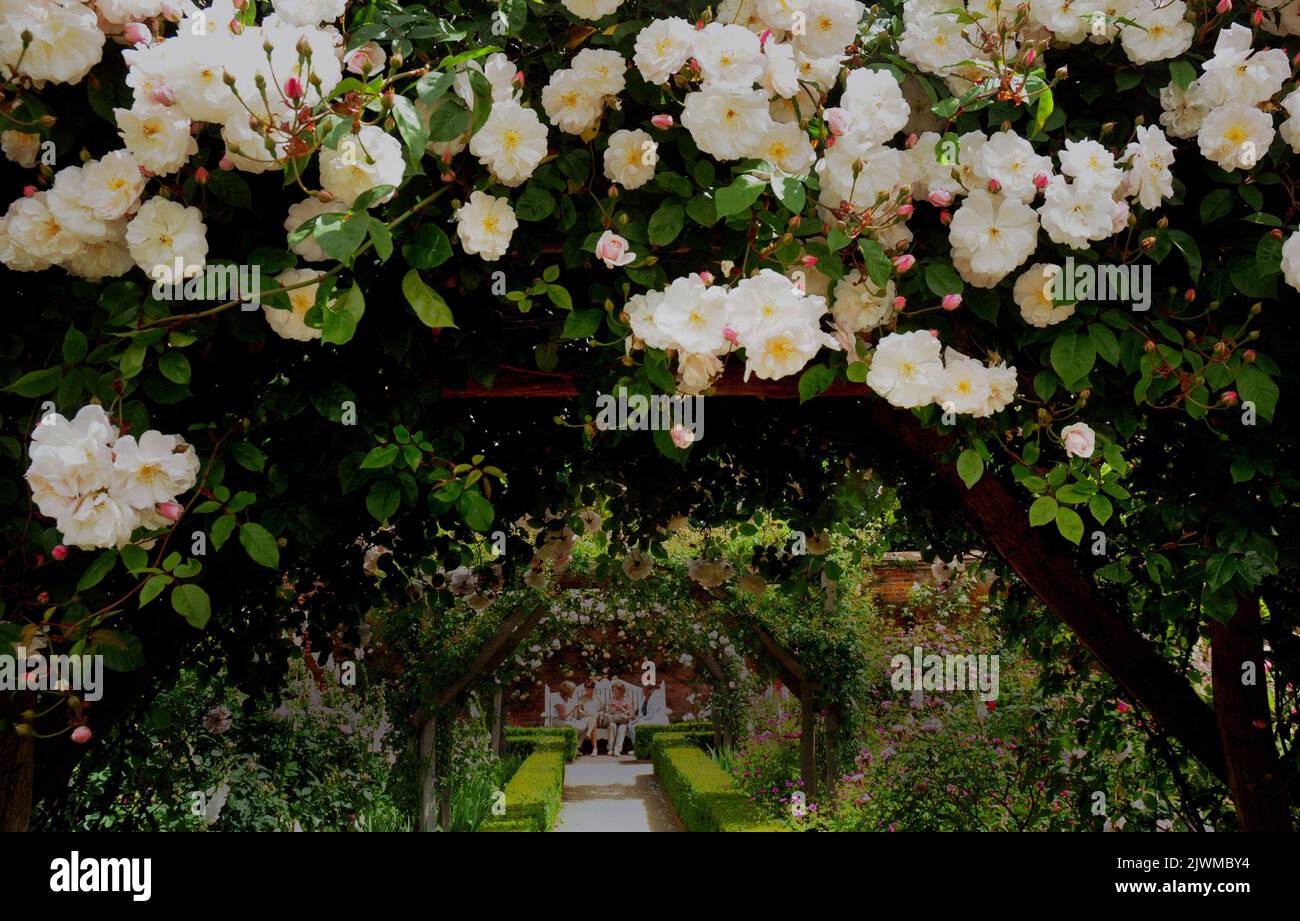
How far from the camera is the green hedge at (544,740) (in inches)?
562

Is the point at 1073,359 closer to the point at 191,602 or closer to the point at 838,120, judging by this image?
the point at 838,120

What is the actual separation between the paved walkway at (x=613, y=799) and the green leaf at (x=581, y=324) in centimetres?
836

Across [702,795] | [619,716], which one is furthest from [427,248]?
[619,716]

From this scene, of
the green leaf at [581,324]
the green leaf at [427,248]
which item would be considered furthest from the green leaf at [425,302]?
the green leaf at [581,324]

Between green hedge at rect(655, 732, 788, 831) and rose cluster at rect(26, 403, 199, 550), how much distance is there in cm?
558

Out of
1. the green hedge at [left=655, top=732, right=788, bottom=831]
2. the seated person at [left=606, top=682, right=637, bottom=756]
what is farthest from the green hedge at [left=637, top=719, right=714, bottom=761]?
the green hedge at [left=655, top=732, right=788, bottom=831]

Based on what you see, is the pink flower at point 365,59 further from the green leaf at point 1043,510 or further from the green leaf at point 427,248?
the green leaf at point 1043,510

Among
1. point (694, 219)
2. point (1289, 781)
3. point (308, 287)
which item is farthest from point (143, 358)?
point (1289, 781)

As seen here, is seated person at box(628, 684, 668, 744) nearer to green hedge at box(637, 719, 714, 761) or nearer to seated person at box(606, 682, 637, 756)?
seated person at box(606, 682, 637, 756)

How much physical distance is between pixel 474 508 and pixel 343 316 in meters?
0.35

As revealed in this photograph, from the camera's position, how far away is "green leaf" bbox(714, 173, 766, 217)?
1.23 metres

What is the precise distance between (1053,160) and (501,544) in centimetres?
209

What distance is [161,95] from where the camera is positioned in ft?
3.71

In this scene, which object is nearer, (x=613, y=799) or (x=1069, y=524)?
(x=1069, y=524)
